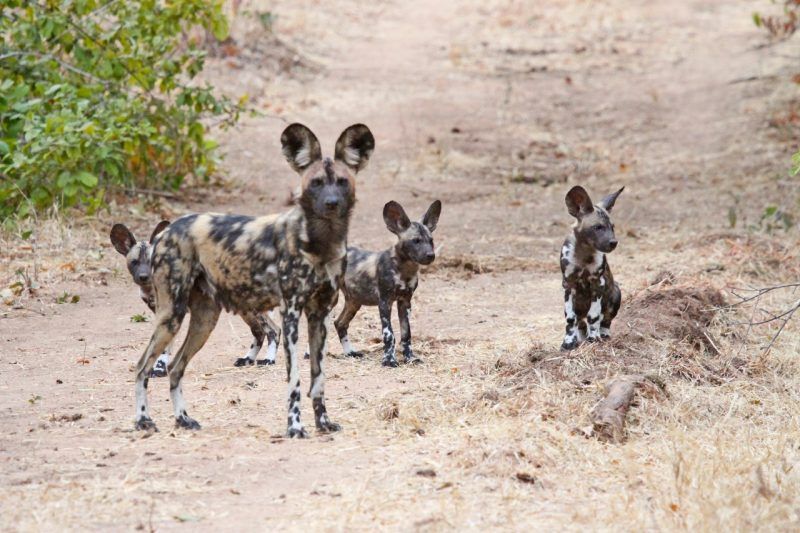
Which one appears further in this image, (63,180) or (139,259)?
(63,180)

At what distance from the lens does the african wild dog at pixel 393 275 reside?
7.12 metres

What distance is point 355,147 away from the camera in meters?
Result: 5.25

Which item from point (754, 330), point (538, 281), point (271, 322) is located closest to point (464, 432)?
point (271, 322)

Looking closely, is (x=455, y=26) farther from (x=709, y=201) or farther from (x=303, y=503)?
(x=303, y=503)

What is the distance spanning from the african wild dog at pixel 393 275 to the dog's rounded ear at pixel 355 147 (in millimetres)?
1864

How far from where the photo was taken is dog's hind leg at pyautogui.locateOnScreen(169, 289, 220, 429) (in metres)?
5.40

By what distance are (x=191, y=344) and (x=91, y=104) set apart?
5.79 meters

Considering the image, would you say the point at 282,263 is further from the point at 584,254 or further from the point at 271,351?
the point at 584,254

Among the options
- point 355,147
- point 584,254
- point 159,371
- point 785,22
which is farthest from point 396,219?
point 785,22

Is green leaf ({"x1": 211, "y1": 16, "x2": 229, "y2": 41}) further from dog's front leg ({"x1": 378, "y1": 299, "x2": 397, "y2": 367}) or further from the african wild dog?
dog's front leg ({"x1": 378, "y1": 299, "x2": 397, "y2": 367})

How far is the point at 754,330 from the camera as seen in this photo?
24.2ft

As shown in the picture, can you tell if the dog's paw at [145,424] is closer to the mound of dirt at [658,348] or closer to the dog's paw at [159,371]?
the dog's paw at [159,371]

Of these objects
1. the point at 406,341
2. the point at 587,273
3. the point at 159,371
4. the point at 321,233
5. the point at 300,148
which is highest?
the point at 300,148

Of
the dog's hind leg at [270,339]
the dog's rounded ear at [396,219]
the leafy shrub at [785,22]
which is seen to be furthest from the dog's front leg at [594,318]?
the leafy shrub at [785,22]
